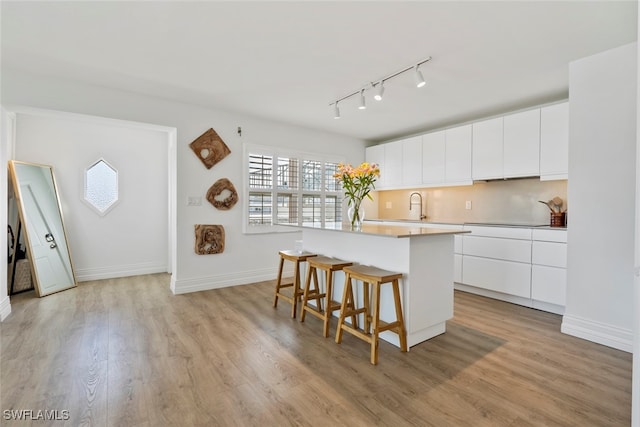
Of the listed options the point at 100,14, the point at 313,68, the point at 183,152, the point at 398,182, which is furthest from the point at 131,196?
the point at 398,182

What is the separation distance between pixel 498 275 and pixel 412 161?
2184mm

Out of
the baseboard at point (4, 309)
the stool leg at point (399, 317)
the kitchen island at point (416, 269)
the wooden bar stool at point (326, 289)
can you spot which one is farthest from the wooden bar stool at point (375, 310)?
the baseboard at point (4, 309)

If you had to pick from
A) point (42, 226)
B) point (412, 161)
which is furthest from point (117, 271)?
point (412, 161)

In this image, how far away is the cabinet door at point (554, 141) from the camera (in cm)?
320

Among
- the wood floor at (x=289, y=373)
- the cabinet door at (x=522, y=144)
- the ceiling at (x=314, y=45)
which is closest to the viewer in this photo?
the wood floor at (x=289, y=373)

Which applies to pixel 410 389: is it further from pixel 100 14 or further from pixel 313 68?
pixel 100 14

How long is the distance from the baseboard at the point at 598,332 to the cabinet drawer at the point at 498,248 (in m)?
0.79

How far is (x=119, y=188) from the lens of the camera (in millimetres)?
4777

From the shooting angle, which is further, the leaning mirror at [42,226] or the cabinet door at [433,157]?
the cabinet door at [433,157]

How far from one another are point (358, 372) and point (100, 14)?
9.97 ft

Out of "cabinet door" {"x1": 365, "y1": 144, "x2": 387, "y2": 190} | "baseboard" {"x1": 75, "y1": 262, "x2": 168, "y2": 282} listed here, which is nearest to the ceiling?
"cabinet door" {"x1": 365, "y1": 144, "x2": 387, "y2": 190}

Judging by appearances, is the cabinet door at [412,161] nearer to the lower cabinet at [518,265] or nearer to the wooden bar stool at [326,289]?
the lower cabinet at [518,265]

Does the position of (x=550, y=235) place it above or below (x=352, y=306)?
above

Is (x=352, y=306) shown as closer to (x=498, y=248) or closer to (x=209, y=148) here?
(x=498, y=248)
